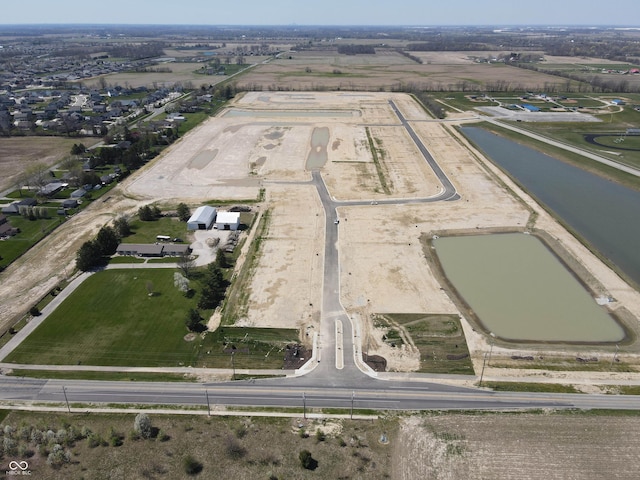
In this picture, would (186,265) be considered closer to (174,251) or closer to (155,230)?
(174,251)

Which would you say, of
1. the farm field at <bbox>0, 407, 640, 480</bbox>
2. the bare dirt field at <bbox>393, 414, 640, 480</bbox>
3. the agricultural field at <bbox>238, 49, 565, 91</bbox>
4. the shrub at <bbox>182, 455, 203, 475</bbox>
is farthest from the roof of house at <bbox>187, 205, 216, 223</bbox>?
the agricultural field at <bbox>238, 49, 565, 91</bbox>

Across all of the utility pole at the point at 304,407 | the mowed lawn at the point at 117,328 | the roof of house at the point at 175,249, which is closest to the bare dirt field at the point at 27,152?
the roof of house at the point at 175,249

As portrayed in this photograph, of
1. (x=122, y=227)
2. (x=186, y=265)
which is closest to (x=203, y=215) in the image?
(x=122, y=227)

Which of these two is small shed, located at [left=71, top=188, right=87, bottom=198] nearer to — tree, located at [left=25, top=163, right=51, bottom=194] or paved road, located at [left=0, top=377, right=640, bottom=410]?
tree, located at [left=25, top=163, right=51, bottom=194]

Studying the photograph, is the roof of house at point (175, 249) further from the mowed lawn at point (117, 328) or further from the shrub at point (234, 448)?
the shrub at point (234, 448)

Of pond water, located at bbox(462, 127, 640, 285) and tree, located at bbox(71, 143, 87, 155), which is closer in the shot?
pond water, located at bbox(462, 127, 640, 285)

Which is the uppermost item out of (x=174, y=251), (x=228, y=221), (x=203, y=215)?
(x=203, y=215)
